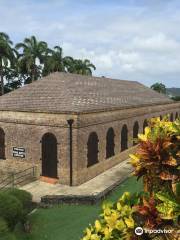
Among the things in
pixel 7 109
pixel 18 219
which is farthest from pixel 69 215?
pixel 7 109

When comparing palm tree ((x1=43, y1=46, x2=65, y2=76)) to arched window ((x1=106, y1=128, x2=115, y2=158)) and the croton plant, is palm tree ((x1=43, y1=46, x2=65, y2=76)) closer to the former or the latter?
arched window ((x1=106, y1=128, x2=115, y2=158))

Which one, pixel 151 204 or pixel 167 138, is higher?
pixel 167 138

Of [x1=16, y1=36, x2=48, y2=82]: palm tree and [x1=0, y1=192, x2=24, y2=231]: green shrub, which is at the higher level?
[x1=16, y1=36, x2=48, y2=82]: palm tree

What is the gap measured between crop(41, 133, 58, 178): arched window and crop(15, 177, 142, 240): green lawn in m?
3.91

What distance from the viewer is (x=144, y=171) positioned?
4.03 m

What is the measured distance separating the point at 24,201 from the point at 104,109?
9483mm

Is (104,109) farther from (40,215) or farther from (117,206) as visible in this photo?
(117,206)

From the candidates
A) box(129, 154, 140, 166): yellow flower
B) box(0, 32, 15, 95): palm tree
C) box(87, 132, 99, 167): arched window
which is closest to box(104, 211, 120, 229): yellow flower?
box(129, 154, 140, 166): yellow flower

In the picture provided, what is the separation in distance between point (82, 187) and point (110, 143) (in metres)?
5.38

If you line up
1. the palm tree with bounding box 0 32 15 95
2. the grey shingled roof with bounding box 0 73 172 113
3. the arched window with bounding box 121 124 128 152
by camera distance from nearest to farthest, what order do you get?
the grey shingled roof with bounding box 0 73 172 113 < the arched window with bounding box 121 124 128 152 < the palm tree with bounding box 0 32 15 95

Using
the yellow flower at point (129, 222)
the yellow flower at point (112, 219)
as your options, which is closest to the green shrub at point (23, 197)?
the yellow flower at point (112, 219)

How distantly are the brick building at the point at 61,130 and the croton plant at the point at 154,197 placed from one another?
538 inches

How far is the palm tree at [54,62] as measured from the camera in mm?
55781

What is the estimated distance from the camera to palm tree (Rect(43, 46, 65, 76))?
55.8 meters
